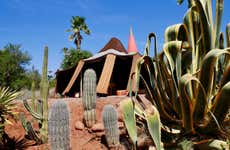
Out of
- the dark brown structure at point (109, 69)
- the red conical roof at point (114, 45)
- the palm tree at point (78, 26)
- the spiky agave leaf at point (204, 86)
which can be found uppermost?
the palm tree at point (78, 26)

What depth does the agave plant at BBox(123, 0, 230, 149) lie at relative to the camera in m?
2.29

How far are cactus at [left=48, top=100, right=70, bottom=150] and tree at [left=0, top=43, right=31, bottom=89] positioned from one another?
66.9 ft

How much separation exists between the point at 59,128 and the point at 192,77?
2.96m

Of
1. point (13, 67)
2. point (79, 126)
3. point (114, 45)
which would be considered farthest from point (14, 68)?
point (79, 126)

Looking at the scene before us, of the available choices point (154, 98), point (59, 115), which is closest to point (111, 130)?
point (59, 115)

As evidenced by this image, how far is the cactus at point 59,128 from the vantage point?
4562 mm

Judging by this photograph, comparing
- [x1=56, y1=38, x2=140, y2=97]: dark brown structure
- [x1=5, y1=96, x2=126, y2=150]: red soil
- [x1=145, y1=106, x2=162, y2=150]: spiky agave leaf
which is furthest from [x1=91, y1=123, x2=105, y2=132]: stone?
[x1=56, y1=38, x2=140, y2=97]: dark brown structure

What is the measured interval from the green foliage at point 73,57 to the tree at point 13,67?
4281 millimetres

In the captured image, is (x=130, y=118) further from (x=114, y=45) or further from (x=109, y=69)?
(x=114, y=45)

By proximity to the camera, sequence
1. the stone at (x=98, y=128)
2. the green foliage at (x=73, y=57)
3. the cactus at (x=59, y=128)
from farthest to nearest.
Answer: the green foliage at (x=73, y=57), the stone at (x=98, y=128), the cactus at (x=59, y=128)

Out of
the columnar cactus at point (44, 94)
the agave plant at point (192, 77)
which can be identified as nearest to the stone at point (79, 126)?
the columnar cactus at point (44, 94)

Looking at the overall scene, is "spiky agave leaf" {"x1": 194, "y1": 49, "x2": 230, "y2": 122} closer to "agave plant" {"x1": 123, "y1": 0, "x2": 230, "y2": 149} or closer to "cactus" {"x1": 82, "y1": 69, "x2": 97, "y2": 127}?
"agave plant" {"x1": 123, "y1": 0, "x2": 230, "y2": 149}

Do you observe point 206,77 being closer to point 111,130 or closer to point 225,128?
point 225,128

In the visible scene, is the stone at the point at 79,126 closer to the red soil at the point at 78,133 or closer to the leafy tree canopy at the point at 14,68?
the red soil at the point at 78,133
